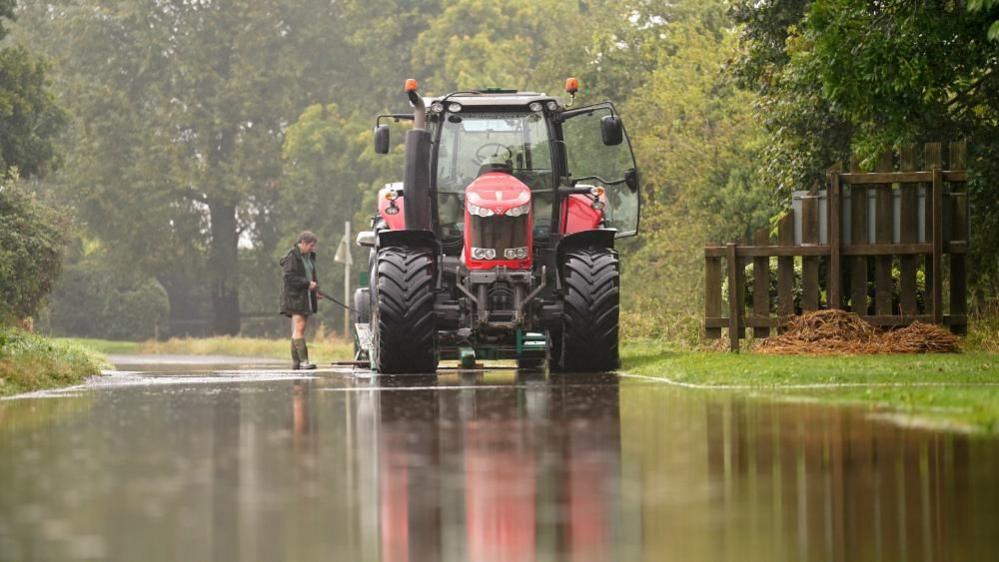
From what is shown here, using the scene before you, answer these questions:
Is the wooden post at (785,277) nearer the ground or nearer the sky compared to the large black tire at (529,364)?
nearer the sky

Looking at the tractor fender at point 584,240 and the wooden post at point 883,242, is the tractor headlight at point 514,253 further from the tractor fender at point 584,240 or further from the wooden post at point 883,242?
the wooden post at point 883,242

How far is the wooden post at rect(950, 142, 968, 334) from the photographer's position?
76.4 ft

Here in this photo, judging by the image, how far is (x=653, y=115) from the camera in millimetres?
52844

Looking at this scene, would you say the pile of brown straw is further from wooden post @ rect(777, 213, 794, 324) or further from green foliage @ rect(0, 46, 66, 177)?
green foliage @ rect(0, 46, 66, 177)

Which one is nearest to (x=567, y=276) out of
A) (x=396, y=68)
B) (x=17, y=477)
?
(x=17, y=477)

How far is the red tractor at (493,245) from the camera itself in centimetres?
2162

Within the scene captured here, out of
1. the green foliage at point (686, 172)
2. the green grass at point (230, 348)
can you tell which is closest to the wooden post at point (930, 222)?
the green foliage at point (686, 172)

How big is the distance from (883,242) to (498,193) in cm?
504

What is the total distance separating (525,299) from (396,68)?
58.5 m

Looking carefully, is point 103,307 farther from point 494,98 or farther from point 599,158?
point 494,98

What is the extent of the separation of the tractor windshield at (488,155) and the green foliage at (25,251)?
72.1 feet

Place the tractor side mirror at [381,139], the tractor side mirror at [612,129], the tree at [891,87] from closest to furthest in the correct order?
the tree at [891,87], the tractor side mirror at [612,129], the tractor side mirror at [381,139]

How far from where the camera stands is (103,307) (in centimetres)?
7850

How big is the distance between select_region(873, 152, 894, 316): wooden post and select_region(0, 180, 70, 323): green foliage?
2520 cm
